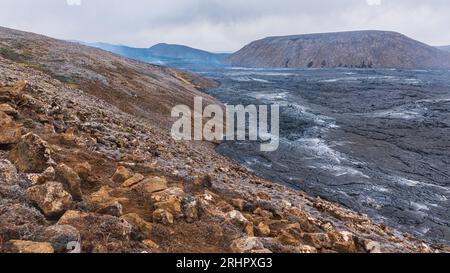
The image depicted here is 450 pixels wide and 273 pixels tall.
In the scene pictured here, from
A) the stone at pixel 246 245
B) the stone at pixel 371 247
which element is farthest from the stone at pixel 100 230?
the stone at pixel 371 247

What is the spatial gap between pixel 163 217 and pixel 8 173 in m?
3.19

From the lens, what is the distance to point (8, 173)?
7148 millimetres

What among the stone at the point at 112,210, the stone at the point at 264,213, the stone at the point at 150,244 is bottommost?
the stone at the point at 264,213

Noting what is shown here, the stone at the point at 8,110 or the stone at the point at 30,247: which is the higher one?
the stone at the point at 8,110

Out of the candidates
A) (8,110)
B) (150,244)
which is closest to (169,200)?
(150,244)

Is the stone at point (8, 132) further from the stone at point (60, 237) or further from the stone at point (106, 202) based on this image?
the stone at point (60, 237)

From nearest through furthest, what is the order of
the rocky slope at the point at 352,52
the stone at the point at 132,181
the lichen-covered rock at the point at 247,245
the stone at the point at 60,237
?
the stone at the point at 60,237, the lichen-covered rock at the point at 247,245, the stone at the point at 132,181, the rocky slope at the point at 352,52

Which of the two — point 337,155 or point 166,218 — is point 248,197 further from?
point 337,155

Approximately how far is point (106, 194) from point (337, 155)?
18.9m

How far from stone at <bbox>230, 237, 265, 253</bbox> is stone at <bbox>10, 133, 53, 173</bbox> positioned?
14.0 ft

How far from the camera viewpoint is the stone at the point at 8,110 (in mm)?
9714

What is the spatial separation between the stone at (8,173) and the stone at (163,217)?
9.07 ft

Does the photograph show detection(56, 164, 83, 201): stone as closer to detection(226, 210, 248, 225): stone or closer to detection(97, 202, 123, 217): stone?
detection(97, 202, 123, 217): stone
